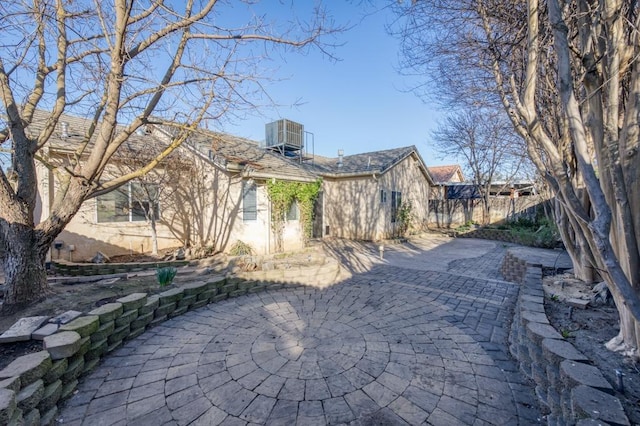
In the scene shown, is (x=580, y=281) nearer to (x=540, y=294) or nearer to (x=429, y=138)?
(x=540, y=294)

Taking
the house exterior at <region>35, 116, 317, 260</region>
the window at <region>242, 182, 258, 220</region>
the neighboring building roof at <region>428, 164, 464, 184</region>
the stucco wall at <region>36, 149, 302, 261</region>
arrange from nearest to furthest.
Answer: the house exterior at <region>35, 116, 317, 260</region> → the stucco wall at <region>36, 149, 302, 261</region> → the window at <region>242, 182, 258, 220</region> → the neighboring building roof at <region>428, 164, 464, 184</region>

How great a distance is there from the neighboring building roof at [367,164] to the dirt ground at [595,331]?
9.16 meters

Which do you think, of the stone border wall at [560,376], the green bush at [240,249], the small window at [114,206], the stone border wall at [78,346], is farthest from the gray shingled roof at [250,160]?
Answer: the stone border wall at [560,376]

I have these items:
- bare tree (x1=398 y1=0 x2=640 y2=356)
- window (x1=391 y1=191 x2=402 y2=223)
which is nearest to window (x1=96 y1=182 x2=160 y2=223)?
bare tree (x1=398 y1=0 x2=640 y2=356)

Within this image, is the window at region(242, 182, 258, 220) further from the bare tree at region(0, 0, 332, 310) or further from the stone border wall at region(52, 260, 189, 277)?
the bare tree at region(0, 0, 332, 310)

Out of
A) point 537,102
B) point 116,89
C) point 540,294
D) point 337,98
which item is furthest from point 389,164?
point 116,89

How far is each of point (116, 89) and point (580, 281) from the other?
847cm

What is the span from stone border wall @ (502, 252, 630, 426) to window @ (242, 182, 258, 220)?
758 cm

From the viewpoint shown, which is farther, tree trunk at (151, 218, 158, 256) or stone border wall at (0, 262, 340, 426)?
tree trunk at (151, 218, 158, 256)

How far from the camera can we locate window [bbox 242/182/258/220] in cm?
928

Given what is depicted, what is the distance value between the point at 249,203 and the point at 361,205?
616 cm

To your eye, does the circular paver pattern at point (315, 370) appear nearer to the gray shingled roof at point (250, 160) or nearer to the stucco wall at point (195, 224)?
the stucco wall at point (195, 224)

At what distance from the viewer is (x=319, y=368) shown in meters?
3.13

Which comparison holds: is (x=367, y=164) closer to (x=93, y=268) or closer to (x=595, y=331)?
(x=93, y=268)
